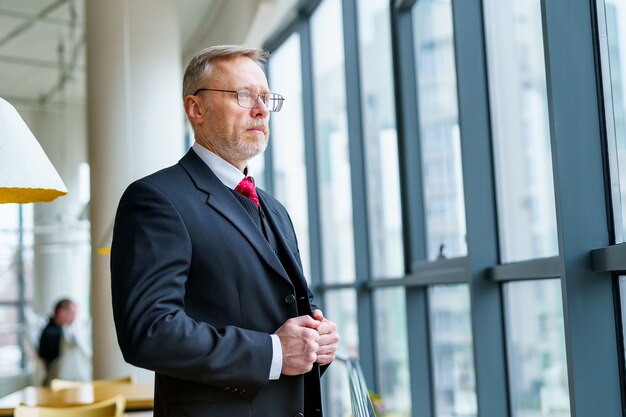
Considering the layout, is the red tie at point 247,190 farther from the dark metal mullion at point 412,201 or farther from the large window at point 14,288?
the large window at point 14,288

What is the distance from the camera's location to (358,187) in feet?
20.3

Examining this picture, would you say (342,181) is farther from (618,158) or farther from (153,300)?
(153,300)

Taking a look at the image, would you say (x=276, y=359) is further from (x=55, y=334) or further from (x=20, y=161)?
(x=55, y=334)

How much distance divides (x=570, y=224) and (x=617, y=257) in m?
0.22

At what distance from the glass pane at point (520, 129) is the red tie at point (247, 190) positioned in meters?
1.62

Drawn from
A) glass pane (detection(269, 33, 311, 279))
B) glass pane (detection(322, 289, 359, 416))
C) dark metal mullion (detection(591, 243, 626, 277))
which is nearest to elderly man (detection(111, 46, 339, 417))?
dark metal mullion (detection(591, 243, 626, 277))

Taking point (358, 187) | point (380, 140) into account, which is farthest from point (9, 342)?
point (380, 140)

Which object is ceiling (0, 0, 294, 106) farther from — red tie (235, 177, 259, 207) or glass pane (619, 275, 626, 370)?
red tie (235, 177, 259, 207)

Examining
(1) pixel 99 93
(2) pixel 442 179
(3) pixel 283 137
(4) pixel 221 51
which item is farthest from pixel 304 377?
(3) pixel 283 137

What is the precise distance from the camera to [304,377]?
1835mm

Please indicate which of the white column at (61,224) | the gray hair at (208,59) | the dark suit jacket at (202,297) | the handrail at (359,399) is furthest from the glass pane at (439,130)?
the white column at (61,224)

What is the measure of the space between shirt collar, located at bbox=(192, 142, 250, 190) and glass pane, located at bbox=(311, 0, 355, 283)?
4.46 meters

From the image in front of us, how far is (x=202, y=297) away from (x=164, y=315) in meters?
0.15

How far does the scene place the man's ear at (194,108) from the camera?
189 cm
